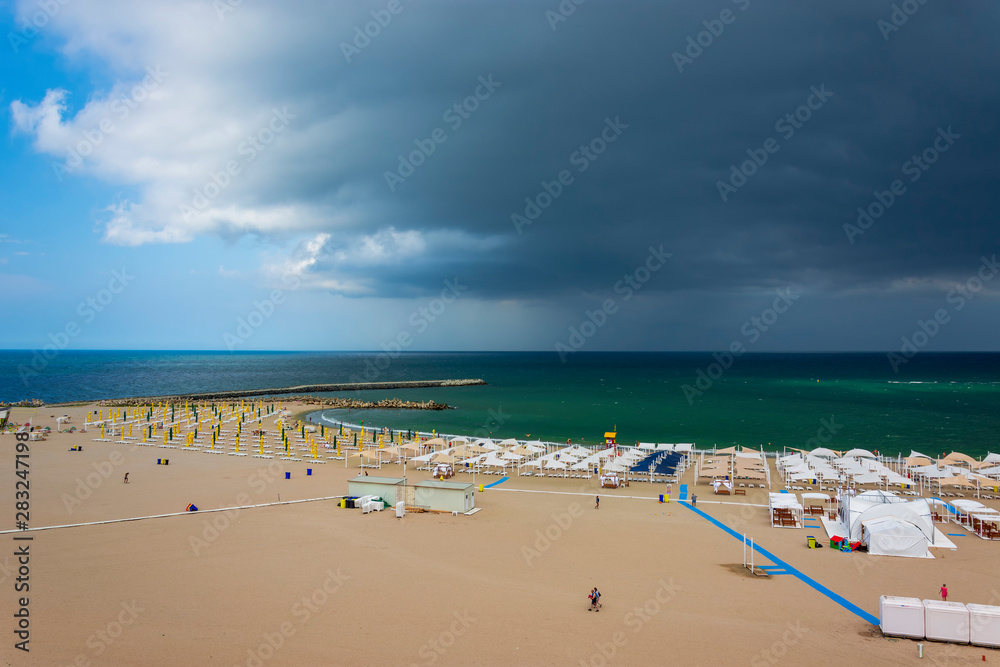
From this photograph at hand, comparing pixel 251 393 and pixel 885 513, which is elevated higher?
pixel 885 513

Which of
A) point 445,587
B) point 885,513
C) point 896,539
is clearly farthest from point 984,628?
point 445,587

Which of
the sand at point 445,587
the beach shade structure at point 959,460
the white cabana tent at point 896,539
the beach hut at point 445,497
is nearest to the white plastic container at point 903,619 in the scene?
the sand at point 445,587

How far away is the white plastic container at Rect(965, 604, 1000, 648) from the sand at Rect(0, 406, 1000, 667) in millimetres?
273

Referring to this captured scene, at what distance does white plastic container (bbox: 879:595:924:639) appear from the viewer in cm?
1465

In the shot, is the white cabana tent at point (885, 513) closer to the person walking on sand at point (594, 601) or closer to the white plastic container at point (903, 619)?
the white plastic container at point (903, 619)

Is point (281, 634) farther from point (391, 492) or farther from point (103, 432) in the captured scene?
point (103, 432)

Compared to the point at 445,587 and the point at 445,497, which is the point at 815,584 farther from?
the point at 445,497

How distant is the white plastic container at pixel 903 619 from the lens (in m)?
14.6

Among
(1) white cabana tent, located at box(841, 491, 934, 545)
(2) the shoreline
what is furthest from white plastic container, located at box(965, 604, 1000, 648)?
(2) the shoreline

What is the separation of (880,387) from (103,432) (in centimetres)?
13874

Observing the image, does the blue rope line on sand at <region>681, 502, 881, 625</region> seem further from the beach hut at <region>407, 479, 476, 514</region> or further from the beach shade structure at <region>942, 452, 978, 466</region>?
the beach shade structure at <region>942, 452, 978, 466</region>

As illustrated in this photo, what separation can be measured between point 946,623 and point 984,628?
841 millimetres

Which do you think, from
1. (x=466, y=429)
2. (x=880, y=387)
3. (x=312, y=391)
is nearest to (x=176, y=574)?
(x=466, y=429)

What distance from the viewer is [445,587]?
18.0m
